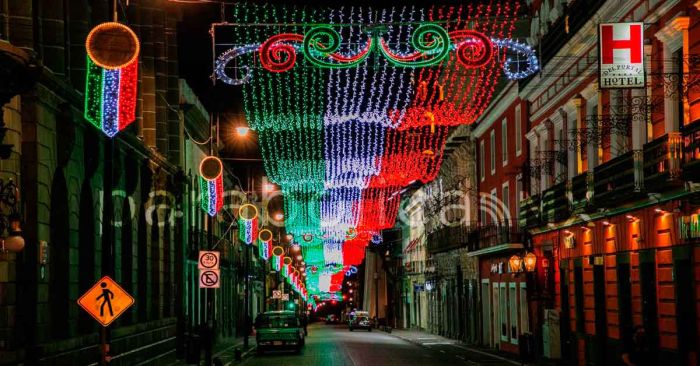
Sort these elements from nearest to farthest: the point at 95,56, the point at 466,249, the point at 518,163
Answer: the point at 95,56
the point at 518,163
the point at 466,249

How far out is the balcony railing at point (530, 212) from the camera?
111 feet

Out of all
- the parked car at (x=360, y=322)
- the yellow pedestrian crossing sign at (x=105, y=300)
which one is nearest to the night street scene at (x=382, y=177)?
the yellow pedestrian crossing sign at (x=105, y=300)

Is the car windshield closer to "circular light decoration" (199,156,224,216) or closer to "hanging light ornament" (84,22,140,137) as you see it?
"circular light decoration" (199,156,224,216)

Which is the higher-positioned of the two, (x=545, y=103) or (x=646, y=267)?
(x=545, y=103)

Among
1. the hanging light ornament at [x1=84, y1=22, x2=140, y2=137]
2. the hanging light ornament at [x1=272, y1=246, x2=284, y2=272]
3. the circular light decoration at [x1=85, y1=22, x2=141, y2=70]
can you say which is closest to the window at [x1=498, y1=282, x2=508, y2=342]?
the hanging light ornament at [x1=84, y1=22, x2=140, y2=137]

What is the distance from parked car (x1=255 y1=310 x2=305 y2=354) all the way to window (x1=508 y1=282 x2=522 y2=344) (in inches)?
331

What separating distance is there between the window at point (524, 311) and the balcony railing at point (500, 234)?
1.73 meters

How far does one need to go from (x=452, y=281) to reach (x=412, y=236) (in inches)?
965

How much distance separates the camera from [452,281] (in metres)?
58.1

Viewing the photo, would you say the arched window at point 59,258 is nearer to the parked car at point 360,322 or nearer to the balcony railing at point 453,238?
the balcony railing at point 453,238

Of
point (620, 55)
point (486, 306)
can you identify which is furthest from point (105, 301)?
point (486, 306)

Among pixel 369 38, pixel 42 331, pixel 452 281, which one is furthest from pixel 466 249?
pixel 42 331

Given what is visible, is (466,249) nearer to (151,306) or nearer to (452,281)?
(452,281)

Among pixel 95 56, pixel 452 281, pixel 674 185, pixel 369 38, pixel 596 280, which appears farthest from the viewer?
pixel 452 281
